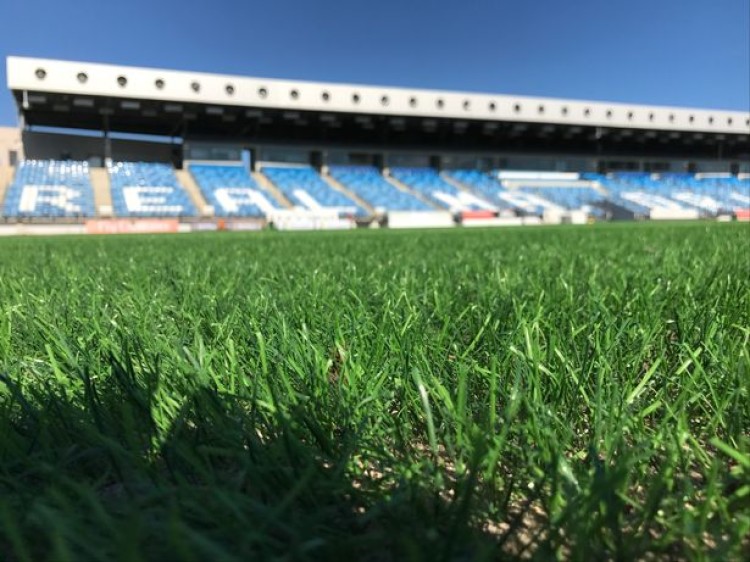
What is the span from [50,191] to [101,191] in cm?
222

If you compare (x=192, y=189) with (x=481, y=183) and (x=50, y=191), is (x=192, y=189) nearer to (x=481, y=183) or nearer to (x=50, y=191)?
(x=50, y=191)

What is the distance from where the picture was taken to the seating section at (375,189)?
94.4 ft

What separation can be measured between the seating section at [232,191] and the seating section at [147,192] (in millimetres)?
1304

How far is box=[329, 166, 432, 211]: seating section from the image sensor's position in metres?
28.8

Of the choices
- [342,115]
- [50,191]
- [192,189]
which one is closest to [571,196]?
[342,115]

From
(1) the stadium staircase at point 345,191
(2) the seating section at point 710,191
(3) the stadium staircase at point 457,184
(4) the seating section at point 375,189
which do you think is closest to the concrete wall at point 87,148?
(1) the stadium staircase at point 345,191

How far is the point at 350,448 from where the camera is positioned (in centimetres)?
70

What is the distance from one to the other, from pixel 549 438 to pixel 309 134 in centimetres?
3482

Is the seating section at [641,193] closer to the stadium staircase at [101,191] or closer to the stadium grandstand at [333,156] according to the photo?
the stadium grandstand at [333,156]

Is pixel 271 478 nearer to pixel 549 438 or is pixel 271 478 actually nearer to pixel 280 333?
pixel 549 438

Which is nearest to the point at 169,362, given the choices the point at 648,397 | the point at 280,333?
the point at 280,333

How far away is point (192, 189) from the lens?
27.3m

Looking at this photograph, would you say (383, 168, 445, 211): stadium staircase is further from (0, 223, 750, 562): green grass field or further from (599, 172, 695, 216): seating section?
(0, 223, 750, 562): green grass field

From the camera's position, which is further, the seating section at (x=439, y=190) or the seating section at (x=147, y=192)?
the seating section at (x=439, y=190)
